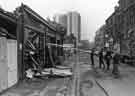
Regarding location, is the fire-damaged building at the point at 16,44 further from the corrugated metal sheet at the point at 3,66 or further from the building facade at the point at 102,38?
the building facade at the point at 102,38

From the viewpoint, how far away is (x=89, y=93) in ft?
21.5

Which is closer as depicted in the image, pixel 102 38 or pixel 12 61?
pixel 12 61

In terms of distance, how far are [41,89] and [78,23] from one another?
26616 millimetres

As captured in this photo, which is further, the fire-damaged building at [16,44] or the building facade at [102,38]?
the building facade at [102,38]

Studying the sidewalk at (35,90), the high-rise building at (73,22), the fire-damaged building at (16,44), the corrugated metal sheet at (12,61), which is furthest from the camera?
the high-rise building at (73,22)

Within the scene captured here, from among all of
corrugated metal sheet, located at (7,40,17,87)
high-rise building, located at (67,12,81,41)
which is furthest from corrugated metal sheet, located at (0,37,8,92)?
high-rise building, located at (67,12,81,41)

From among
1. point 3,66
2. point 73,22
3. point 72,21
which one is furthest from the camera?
point 72,21

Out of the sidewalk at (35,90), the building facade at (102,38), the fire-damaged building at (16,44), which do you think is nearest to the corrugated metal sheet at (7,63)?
the fire-damaged building at (16,44)

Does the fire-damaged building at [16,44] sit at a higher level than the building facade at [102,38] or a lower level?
lower

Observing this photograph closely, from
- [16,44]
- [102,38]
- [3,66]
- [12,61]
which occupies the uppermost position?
[102,38]

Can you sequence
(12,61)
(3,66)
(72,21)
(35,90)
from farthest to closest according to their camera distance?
(72,21)
(12,61)
(35,90)
(3,66)

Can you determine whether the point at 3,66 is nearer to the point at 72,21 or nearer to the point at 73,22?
the point at 73,22

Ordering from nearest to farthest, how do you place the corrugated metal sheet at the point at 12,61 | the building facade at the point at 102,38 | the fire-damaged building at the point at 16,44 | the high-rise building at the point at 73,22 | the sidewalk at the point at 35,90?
the sidewalk at the point at 35,90
the fire-damaged building at the point at 16,44
the corrugated metal sheet at the point at 12,61
the high-rise building at the point at 73,22
the building facade at the point at 102,38

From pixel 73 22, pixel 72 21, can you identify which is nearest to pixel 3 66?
pixel 73 22
